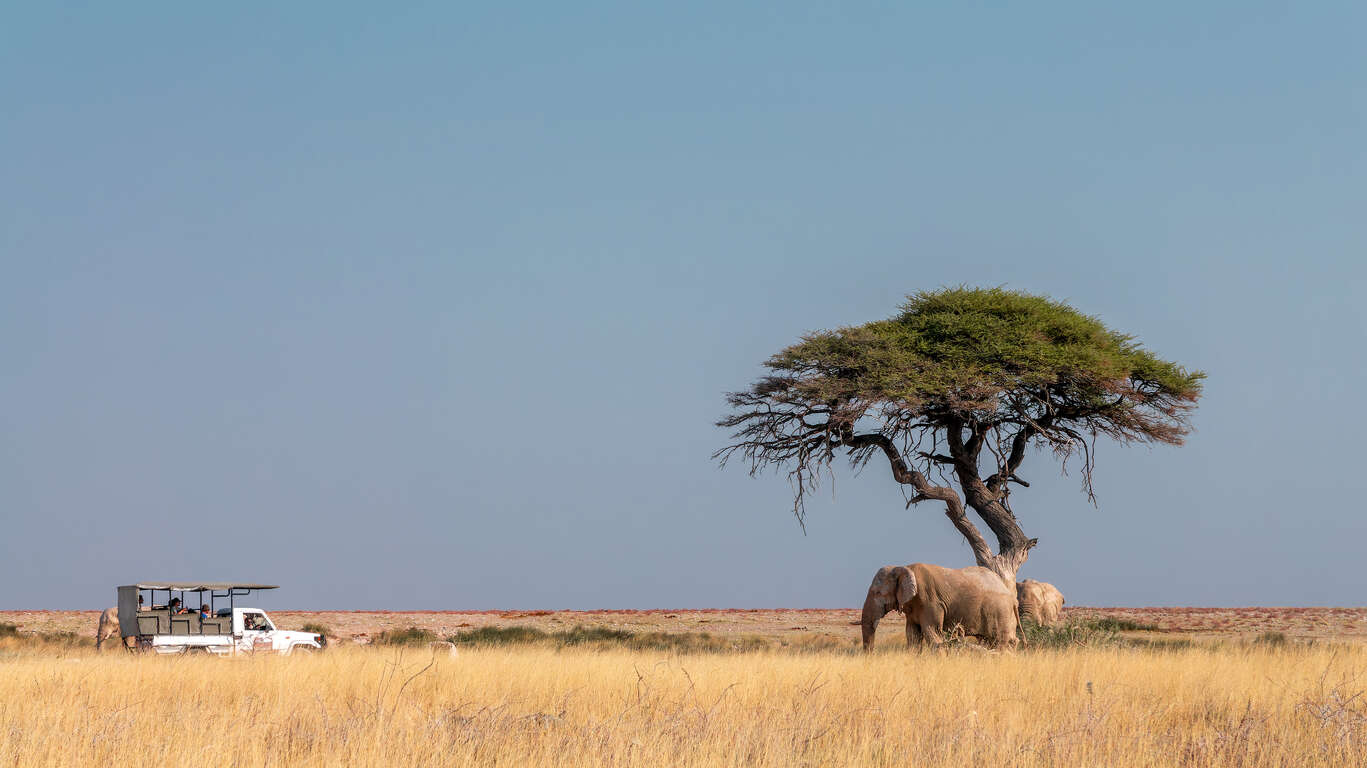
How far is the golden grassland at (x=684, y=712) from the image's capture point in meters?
10.2

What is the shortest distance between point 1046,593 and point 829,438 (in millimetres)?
6597

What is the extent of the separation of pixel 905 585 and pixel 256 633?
1360cm

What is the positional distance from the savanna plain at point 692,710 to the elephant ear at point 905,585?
3.34 meters

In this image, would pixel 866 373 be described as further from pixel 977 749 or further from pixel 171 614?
pixel 977 749

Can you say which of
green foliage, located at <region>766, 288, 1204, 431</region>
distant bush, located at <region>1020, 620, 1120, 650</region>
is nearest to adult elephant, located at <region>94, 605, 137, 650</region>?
green foliage, located at <region>766, 288, 1204, 431</region>

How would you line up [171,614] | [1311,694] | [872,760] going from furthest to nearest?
[171,614], [1311,694], [872,760]

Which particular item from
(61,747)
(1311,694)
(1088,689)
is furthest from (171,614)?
(1311,694)

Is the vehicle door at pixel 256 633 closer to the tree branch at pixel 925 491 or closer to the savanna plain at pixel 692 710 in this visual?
the savanna plain at pixel 692 710

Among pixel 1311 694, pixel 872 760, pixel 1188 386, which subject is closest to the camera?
pixel 872 760

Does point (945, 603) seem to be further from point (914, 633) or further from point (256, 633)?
point (256, 633)

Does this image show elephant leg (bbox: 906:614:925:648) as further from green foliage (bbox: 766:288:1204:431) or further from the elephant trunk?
green foliage (bbox: 766:288:1204:431)

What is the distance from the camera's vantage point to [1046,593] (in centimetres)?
3112

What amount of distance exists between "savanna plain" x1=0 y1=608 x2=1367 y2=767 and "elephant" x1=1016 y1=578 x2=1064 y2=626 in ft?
29.9

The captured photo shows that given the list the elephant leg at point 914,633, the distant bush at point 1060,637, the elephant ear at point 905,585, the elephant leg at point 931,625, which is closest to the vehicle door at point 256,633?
the elephant ear at point 905,585
